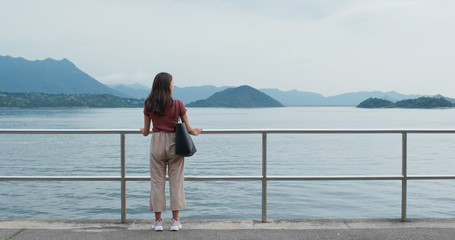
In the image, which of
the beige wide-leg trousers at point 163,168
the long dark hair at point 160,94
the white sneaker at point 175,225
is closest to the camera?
the long dark hair at point 160,94

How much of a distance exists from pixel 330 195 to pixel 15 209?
11.4 meters

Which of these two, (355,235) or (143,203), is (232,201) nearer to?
(143,203)

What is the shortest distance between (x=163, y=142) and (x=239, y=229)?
115 centimetres

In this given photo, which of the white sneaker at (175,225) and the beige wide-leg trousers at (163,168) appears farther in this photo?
the white sneaker at (175,225)

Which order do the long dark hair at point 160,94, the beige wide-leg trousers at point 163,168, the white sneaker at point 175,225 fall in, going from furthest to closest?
the white sneaker at point 175,225 → the beige wide-leg trousers at point 163,168 → the long dark hair at point 160,94

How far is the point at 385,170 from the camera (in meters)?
28.3

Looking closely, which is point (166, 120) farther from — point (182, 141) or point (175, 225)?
point (175, 225)

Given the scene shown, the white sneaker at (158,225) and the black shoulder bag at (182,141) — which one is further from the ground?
the black shoulder bag at (182,141)

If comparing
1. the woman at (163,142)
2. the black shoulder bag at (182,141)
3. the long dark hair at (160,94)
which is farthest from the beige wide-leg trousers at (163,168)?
the long dark hair at (160,94)

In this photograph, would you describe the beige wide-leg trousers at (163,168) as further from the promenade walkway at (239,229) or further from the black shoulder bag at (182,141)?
the promenade walkway at (239,229)

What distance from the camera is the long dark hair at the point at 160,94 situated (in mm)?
4465

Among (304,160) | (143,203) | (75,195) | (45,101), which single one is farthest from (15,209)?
(45,101)

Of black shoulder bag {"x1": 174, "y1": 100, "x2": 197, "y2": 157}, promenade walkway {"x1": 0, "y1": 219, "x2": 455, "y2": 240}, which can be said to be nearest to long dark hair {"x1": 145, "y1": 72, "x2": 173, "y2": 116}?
black shoulder bag {"x1": 174, "y1": 100, "x2": 197, "y2": 157}

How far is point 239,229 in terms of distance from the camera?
477cm
